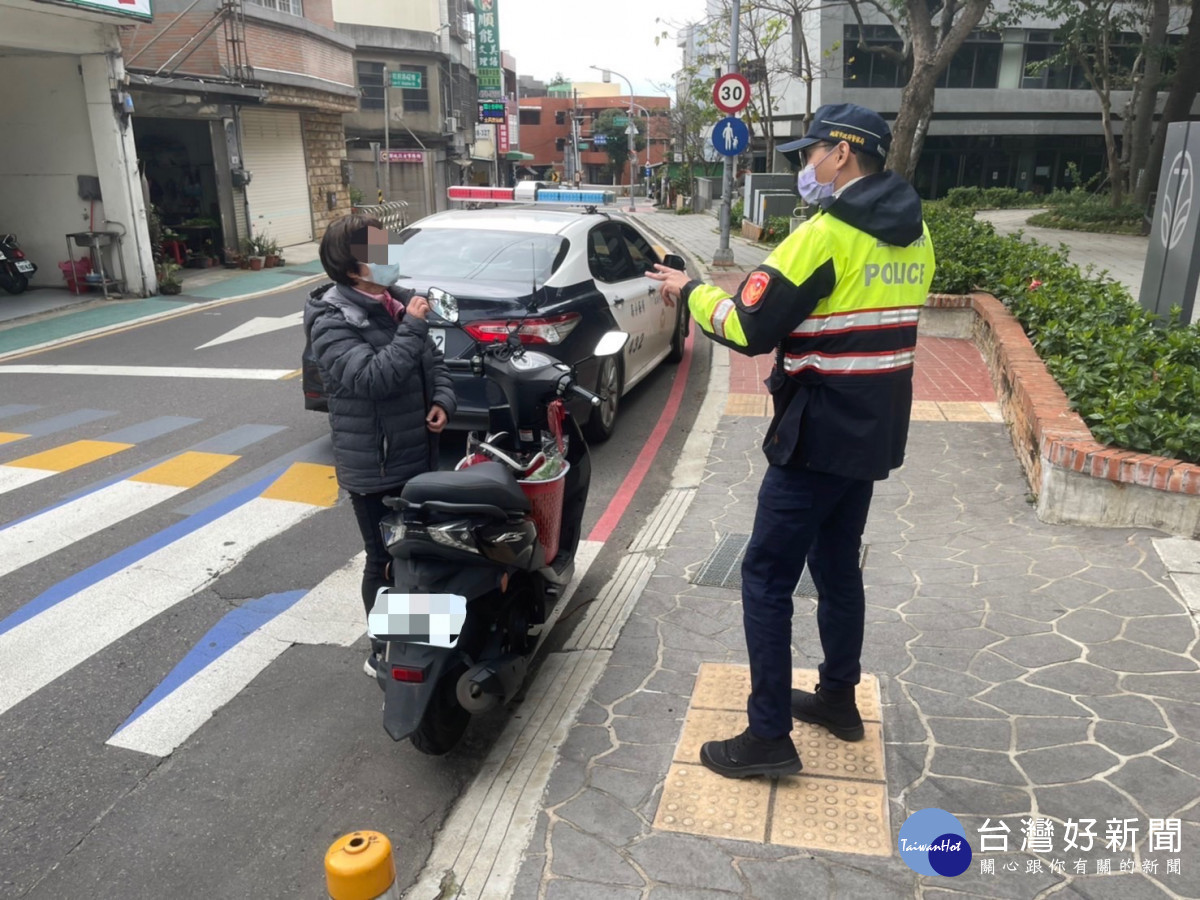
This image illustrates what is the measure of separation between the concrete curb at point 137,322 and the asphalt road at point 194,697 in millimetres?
4511

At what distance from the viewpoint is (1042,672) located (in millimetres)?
3666

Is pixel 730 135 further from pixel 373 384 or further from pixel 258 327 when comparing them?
pixel 373 384

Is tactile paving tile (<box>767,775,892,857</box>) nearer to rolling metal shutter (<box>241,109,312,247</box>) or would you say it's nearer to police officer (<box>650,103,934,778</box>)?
police officer (<box>650,103,934,778</box>)


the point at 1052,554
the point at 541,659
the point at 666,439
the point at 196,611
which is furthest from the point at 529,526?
the point at 666,439

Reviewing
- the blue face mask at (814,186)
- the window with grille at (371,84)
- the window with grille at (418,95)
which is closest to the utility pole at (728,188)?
the blue face mask at (814,186)

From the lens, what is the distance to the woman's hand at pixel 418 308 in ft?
11.5

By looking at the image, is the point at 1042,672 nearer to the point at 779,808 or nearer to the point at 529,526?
the point at 779,808

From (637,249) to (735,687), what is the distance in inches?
216

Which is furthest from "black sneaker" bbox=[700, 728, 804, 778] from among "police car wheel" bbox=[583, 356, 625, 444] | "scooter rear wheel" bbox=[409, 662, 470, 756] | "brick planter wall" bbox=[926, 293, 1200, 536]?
"police car wheel" bbox=[583, 356, 625, 444]

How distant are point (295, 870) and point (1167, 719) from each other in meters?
2.96

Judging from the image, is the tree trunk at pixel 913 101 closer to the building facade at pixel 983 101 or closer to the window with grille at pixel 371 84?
A: the building facade at pixel 983 101

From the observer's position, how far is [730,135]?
14.9 m

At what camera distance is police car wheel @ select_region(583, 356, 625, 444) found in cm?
712

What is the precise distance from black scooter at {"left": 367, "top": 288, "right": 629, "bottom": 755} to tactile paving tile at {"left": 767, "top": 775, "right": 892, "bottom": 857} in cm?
104
